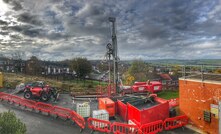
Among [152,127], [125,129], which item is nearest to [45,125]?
[125,129]

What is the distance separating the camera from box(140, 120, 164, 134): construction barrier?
11.0 meters

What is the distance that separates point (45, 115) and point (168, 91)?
59.7 ft

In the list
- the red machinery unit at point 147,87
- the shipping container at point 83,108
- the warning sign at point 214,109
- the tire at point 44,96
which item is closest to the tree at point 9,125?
the shipping container at point 83,108

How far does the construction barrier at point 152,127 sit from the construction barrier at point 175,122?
536 millimetres

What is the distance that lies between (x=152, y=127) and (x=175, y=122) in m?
2.44

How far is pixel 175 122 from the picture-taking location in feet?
42.1

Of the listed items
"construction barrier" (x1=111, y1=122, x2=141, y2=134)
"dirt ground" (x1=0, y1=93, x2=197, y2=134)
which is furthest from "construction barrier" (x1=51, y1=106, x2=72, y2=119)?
"construction barrier" (x1=111, y1=122, x2=141, y2=134)

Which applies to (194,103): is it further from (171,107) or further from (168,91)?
(168,91)

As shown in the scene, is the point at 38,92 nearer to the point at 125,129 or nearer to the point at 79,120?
the point at 79,120

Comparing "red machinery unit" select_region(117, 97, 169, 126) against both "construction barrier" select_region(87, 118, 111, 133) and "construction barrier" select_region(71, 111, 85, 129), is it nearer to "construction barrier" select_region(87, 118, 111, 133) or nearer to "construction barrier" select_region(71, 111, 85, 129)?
"construction barrier" select_region(87, 118, 111, 133)

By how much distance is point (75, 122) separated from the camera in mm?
13555

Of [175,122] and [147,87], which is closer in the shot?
[175,122]

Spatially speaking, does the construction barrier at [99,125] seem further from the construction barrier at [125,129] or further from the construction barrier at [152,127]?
the construction barrier at [152,127]

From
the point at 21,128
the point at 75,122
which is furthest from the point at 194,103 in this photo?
the point at 21,128
